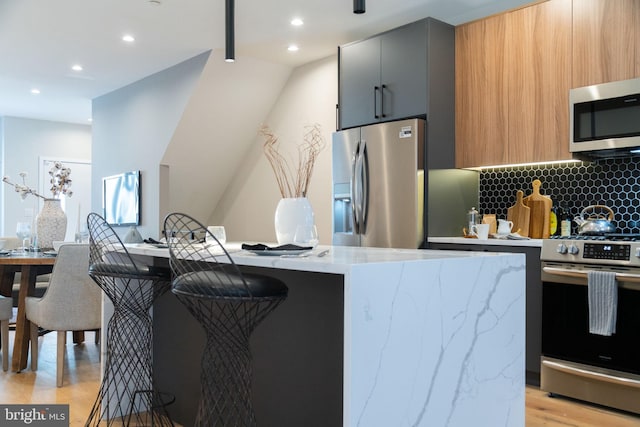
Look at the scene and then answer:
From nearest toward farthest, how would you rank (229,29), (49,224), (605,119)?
(229,29), (605,119), (49,224)

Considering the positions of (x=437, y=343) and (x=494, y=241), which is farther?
(x=494, y=241)

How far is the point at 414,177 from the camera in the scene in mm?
3953

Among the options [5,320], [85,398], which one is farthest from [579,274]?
[5,320]

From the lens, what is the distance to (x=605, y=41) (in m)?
3.32

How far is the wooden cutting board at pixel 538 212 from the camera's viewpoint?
376 cm

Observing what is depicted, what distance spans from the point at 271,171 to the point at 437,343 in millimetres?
4669

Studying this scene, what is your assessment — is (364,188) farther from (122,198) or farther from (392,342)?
(122,198)

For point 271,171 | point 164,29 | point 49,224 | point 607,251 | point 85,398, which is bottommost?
point 85,398

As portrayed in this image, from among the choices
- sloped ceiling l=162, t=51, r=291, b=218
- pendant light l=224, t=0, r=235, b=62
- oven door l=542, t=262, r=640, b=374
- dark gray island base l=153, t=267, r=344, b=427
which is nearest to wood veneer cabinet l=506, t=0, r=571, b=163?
oven door l=542, t=262, r=640, b=374

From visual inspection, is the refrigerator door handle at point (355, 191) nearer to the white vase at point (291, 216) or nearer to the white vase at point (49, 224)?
the white vase at point (291, 216)

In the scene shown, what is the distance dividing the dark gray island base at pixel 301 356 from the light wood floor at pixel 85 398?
39.7 inches

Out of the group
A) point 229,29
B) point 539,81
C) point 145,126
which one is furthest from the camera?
point 145,126

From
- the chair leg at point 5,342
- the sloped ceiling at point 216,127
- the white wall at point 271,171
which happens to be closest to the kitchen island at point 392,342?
the chair leg at point 5,342

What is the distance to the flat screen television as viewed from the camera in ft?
21.0
